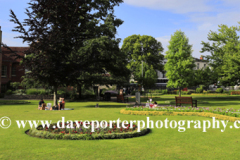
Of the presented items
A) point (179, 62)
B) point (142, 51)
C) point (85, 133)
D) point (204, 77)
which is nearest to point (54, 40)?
point (85, 133)

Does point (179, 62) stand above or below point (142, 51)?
below

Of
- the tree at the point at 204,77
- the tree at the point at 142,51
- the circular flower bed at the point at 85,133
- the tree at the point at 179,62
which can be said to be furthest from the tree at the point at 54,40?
the tree at the point at 142,51

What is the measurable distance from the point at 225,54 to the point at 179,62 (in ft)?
30.8

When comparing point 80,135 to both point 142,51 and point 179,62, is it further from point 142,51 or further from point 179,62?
point 142,51

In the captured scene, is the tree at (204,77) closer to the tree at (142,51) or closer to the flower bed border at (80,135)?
the tree at (142,51)

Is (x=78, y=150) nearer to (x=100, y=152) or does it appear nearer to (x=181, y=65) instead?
(x=100, y=152)

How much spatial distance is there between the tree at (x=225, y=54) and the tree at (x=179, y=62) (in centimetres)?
584

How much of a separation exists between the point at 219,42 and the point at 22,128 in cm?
3867

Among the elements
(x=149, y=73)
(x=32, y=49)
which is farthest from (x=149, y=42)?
(x=32, y=49)

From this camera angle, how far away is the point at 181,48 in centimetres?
3659

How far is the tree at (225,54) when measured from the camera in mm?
37500

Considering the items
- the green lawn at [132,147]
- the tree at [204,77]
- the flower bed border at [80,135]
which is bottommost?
the green lawn at [132,147]

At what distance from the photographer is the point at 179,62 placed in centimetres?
3597

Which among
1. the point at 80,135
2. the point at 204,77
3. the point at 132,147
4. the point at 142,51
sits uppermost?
the point at 142,51
